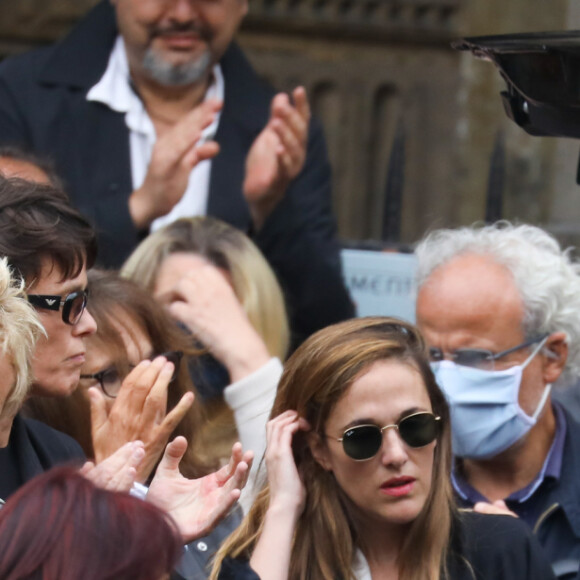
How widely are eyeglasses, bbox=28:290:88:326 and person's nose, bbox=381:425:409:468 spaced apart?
26.0 inches

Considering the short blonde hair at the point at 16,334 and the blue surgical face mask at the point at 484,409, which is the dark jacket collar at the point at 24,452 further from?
the blue surgical face mask at the point at 484,409

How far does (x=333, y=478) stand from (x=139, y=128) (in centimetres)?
183

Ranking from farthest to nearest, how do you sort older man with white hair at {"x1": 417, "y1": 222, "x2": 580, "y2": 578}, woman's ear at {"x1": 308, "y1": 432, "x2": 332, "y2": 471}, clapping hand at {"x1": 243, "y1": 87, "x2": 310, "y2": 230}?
clapping hand at {"x1": 243, "y1": 87, "x2": 310, "y2": 230}, older man with white hair at {"x1": 417, "y1": 222, "x2": 580, "y2": 578}, woman's ear at {"x1": 308, "y1": 432, "x2": 332, "y2": 471}

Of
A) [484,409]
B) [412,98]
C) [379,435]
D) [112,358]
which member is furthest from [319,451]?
[412,98]

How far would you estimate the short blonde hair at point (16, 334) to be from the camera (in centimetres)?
228

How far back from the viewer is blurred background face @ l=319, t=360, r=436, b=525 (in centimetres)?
256

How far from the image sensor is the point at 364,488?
258 cm

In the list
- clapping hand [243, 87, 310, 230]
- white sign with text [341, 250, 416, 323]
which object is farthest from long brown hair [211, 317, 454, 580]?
white sign with text [341, 250, 416, 323]

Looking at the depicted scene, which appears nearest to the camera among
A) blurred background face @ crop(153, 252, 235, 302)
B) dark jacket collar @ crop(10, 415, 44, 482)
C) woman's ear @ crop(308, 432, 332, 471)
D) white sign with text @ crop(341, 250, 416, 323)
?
dark jacket collar @ crop(10, 415, 44, 482)

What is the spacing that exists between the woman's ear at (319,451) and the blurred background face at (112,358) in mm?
567

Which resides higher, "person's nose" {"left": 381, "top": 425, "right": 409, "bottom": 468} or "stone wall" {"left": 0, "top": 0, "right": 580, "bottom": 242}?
"person's nose" {"left": 381, "top": 425, "right": 409, "bottom": 468}

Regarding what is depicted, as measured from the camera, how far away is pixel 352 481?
260 cm

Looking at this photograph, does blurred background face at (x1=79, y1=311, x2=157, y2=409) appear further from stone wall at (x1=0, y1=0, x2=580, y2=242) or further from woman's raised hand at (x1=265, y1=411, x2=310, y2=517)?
stone wall at (x1=0, y1=0, x2=580, y2=242)

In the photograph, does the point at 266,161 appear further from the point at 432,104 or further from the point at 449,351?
the point at 432,104
